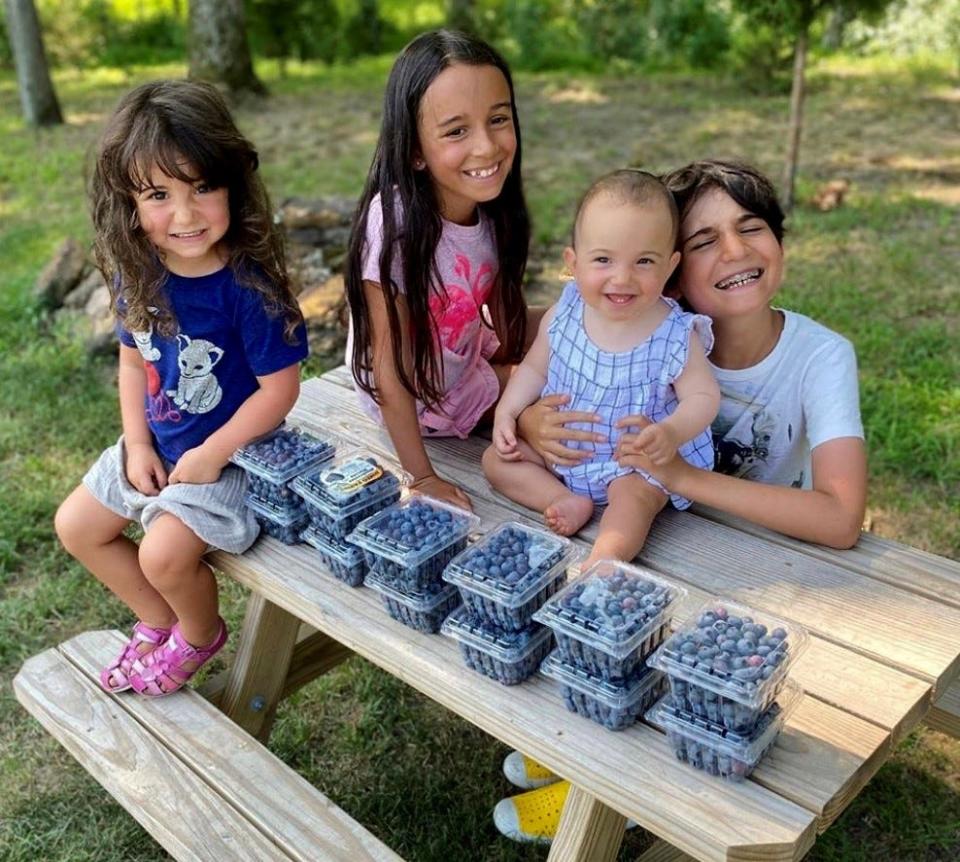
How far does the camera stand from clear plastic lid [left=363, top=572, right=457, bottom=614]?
1.88 meters

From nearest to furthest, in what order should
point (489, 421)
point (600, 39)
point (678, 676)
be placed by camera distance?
point (678, 676) → point (489, 421) → point (600, 39)

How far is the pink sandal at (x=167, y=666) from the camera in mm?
2326

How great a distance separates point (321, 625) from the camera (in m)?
2.02

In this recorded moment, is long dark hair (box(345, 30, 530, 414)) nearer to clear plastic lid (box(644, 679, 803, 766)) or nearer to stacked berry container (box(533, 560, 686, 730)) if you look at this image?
stacked berry container (box(533, 560, 686, 730))

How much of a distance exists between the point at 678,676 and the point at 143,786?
1.21 m

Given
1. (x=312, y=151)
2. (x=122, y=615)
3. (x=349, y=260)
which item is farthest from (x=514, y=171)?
(x=312, y=151)

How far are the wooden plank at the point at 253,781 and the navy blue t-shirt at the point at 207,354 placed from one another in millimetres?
558

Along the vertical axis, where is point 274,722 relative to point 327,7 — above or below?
below

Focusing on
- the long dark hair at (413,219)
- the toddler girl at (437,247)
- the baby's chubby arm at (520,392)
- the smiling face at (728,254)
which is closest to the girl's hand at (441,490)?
the toddler girl at (437,247)

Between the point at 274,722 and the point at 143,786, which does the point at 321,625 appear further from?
the point at 274,722

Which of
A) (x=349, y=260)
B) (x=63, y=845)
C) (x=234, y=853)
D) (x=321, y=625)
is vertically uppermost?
(x=349, y=260)

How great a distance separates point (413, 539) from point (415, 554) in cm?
5

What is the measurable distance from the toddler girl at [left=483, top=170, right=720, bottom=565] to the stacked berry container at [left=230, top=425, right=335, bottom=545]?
0.42 m

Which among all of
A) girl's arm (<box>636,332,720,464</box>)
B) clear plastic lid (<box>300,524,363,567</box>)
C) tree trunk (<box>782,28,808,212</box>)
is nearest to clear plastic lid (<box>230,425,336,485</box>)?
clear plastic lid (<box>300,524,363,567</box>)
